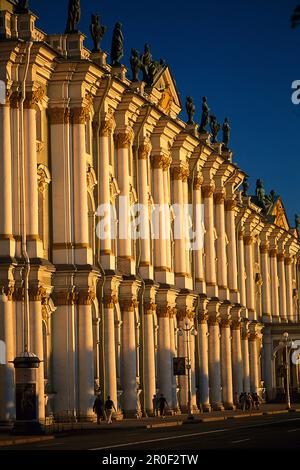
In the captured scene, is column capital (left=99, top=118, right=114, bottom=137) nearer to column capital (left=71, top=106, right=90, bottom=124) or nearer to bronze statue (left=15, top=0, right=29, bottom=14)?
column capital (left=71, top=106, right=90, bottom=124)

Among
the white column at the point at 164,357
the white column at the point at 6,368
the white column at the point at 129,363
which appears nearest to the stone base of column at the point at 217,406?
the white column at the point at 164,357

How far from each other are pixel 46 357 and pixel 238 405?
34.8 meters

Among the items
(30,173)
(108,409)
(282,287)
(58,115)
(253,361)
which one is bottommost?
(108,409)

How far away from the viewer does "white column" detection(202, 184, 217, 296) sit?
90.4 metres

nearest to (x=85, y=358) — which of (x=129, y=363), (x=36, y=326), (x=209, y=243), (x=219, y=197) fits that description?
(x=36, y=326)

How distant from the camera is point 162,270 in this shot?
78.1 meters

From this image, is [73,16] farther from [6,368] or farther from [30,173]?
[6,368]

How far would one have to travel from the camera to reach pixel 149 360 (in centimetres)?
7519

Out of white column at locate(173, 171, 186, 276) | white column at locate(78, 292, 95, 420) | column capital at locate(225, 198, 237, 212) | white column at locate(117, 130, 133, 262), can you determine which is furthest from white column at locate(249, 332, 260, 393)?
white column at locate(78, 292, 95, 420)

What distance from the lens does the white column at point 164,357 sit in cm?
7788

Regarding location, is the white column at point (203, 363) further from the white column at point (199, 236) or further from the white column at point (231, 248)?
the white column at point (231, 248)

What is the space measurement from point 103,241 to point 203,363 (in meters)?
21.7
